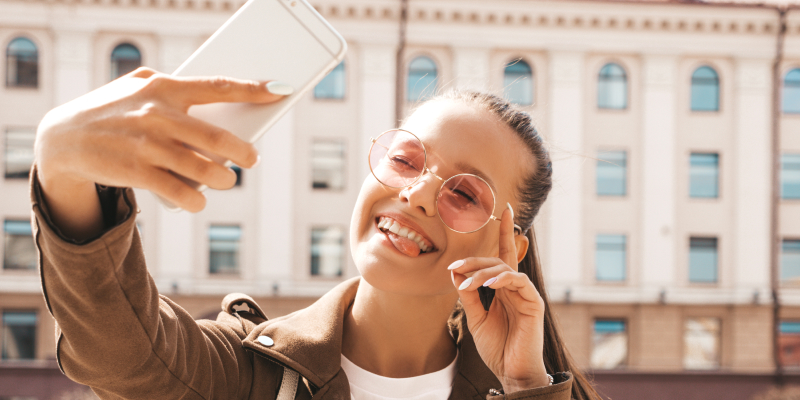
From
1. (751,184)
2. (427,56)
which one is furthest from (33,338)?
(751,184)

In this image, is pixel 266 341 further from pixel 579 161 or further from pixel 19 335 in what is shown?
pixel 19 335

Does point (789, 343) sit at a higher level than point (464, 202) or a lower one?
lower

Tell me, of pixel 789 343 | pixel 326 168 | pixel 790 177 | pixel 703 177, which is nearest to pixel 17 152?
pixel 326 168

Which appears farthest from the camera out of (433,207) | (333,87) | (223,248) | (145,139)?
(333,87)

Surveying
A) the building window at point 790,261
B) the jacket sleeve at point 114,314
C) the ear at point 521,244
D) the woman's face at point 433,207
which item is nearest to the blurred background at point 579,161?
the building window at point 790,261

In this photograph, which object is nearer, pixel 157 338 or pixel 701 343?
pixel 157 338

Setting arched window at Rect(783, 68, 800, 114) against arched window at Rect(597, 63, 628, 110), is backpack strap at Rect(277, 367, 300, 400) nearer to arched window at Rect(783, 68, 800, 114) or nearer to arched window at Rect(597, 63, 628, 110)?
arched window at Rect(597, 63, 628, 110)

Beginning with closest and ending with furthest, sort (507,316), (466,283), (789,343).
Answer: (466,283)
(507,316)
(789,343)

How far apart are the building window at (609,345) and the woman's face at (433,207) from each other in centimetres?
1428

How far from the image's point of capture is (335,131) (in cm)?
1480

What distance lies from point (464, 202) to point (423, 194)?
12 centimetres

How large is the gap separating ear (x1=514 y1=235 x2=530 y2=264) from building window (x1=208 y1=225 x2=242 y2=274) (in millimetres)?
13267

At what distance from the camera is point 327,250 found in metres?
14.7

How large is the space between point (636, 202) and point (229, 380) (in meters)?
14.8
